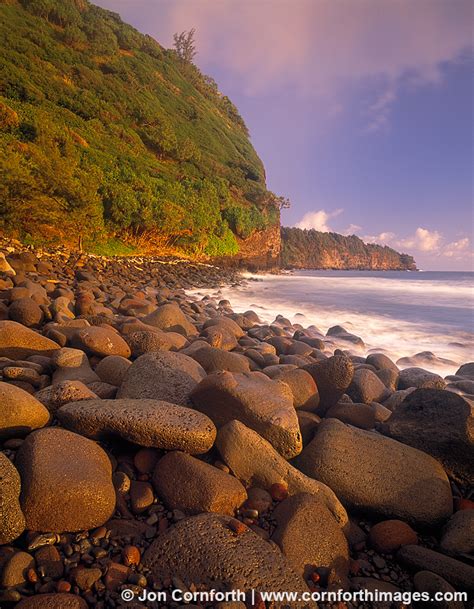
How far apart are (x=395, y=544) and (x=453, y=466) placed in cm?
101

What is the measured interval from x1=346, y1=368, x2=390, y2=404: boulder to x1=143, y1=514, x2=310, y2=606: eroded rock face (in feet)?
8.07

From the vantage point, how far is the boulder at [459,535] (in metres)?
1.82

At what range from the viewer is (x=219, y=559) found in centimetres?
155

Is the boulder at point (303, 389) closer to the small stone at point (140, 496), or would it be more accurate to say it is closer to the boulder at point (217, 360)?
the boulder at point (217, 360)

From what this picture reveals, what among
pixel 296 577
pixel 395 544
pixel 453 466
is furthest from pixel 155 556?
pixel 453 466

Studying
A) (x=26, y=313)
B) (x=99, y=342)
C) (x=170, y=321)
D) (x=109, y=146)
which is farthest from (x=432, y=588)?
(x=109, y=146)

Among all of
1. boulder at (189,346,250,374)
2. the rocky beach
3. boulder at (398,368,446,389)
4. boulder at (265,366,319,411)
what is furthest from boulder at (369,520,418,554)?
boulder at (398,368,446,389)

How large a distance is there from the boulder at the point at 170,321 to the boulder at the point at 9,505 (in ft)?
13.0

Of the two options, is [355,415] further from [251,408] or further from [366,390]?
[251,408]

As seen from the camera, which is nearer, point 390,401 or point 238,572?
point 238,572

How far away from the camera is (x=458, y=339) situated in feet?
31.0

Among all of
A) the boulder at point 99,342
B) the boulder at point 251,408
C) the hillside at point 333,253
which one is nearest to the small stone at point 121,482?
the boulder at point 251,408

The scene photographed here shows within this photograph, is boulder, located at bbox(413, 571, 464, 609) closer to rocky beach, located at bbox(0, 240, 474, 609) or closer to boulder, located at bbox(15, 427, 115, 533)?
rocky beach, located at bbox(0, 240, 474, 609)

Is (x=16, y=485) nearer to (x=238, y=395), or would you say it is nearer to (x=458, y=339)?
(x=238, y=395)
